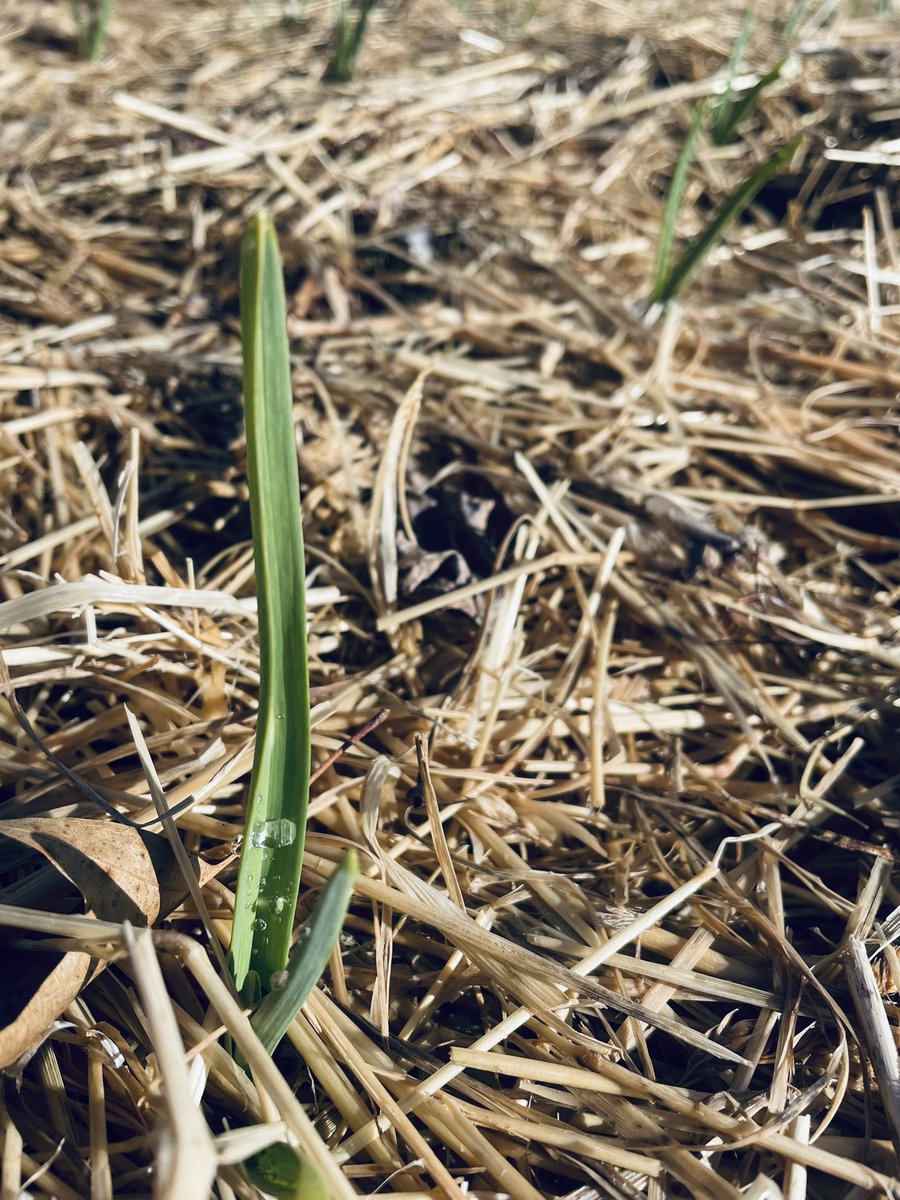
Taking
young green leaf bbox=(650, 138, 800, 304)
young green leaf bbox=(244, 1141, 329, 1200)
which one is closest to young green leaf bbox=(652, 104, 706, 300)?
young green leaf bbox=(650, 138, 800, 304)

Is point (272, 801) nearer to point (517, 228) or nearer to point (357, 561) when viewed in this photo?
point (357, 561)

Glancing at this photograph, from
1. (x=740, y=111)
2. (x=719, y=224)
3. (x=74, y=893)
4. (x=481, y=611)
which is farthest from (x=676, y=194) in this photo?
(x=74, y=893)

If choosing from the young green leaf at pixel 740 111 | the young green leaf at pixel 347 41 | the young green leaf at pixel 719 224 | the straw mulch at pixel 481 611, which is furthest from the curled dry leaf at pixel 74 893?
the young green leaf at pixel 347 41

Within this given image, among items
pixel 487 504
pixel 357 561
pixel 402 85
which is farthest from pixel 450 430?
pixel 402 85

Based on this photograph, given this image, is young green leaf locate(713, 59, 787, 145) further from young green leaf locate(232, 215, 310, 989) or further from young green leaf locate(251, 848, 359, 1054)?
young green leaf locate(251, 848, 359, 1054)

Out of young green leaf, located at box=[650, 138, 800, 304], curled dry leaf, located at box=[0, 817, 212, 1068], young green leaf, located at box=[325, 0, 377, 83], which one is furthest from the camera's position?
young green leaf, located at box=[325, 0, 377, 83]

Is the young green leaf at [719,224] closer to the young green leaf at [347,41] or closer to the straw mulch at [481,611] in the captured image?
the straw mulch at [481,611]
